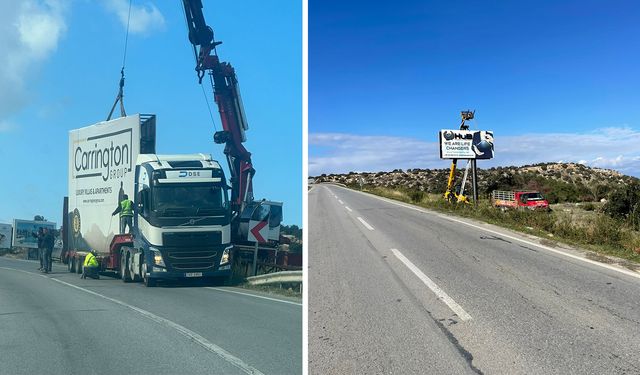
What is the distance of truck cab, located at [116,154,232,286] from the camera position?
136 inches

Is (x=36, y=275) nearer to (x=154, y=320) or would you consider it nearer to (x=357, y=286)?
(x=154, y=320)

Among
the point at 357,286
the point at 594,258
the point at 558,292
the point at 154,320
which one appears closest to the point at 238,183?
the point at 154,320

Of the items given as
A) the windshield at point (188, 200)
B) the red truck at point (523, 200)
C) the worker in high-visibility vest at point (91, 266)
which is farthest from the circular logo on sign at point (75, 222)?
the red truck at point (523, 200)

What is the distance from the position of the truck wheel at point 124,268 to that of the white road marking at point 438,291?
2636 millimetres

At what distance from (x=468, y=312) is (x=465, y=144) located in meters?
19.8

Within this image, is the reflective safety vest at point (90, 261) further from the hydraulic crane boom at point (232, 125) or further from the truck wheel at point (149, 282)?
the hydraulic crane boom at point (232, 125)

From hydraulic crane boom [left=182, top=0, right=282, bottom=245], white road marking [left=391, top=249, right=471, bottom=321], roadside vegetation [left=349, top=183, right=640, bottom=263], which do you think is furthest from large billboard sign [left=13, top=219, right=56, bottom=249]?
roadside vegetation [left=349, top=183, right=640, bottom=263]

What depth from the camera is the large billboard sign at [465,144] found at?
23.0m

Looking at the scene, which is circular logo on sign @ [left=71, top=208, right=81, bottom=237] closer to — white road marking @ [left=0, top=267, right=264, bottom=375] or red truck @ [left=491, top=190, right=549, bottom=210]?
white road marking @ [left=0, top=267, right=264, bottom=375]

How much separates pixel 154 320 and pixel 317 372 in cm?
100

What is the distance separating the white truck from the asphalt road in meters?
0.23

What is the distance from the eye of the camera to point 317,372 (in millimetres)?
3080

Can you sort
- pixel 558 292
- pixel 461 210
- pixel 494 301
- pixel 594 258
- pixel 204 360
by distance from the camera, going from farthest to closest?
pixel 461 210, pixel 594 258, pixel 558 292, pixel 494 301, pixel 204 360

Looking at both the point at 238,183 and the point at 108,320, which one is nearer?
the point at 108,320
